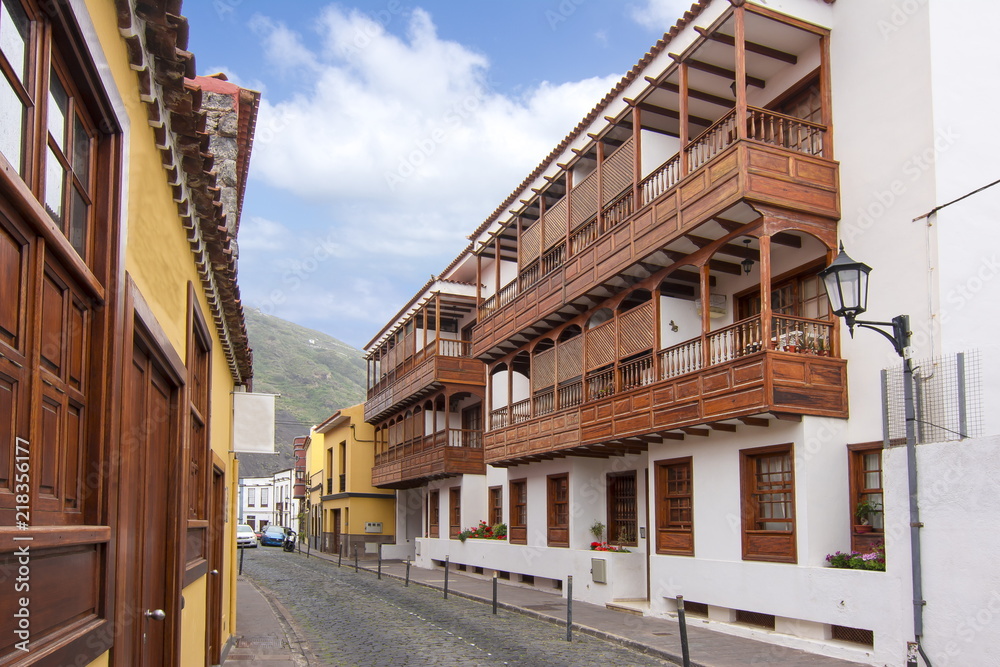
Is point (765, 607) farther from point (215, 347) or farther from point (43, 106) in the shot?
point (43, 106)

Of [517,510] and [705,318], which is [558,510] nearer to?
[517,510]

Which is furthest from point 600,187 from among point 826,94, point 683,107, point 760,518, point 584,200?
point 760,518

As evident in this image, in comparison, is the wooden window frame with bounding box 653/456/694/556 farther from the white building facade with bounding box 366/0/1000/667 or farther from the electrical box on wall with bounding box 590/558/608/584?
the electrical box on wall with bounding box 590/558/608/584

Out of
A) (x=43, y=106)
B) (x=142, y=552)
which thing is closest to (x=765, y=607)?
(x=142, y=552)

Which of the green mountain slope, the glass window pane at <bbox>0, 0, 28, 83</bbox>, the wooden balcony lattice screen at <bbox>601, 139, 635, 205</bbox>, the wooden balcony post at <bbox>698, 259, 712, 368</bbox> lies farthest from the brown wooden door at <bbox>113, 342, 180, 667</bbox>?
the green mountain slope

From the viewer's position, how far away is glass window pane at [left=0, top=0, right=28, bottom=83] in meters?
2.66

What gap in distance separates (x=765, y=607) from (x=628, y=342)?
5.59 m

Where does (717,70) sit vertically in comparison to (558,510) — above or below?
above

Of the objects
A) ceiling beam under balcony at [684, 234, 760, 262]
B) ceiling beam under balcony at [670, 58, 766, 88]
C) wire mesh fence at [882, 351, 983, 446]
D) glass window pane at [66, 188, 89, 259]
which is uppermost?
ceiling beam under balcony at [670, 58, 766, 88]

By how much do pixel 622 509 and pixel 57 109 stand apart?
56.8 ft

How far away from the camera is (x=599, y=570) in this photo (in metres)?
17.8

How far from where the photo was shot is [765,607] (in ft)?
42.3

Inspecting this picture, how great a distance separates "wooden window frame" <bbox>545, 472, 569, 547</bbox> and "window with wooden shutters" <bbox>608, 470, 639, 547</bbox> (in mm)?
1118

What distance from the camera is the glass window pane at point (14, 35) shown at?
8.72ft
